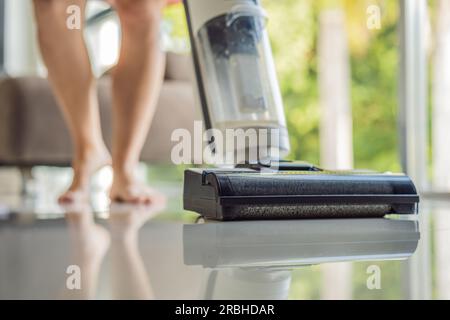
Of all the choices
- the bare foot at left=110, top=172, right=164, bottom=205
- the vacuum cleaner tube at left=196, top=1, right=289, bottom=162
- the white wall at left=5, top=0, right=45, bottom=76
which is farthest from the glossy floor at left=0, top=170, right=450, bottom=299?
the white wall at left=5, top=0, right=45, bottom=76

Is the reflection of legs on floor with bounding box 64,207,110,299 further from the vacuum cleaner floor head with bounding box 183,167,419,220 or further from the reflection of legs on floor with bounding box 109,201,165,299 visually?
the vacuum cleaner floor head with bounding box 183,167,419,220

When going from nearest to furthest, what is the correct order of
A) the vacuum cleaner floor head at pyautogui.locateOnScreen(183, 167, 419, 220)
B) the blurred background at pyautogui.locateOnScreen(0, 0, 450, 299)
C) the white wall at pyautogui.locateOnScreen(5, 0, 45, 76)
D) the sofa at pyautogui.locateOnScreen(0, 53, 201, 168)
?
the vacuum cleaner floor head at pyautogui.locateOnScreen(183, 167, 419, 220)
the blurred background at pyautogui.locateOnScreen(0, 0, 450, 299)
the sofa at pyautogui.locateOnScreen(0, 53, 201, 168)
the white wall at pyautogui.locateOnScreen(5, 0, 45, 76)

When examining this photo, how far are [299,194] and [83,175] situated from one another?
89 cm

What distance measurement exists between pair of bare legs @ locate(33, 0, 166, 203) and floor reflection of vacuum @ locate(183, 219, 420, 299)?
2.47 ft

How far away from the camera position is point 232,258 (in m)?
0.78

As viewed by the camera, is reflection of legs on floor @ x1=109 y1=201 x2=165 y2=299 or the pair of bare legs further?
the pair of bare legs

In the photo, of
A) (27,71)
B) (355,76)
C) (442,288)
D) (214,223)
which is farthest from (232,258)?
(355,76)

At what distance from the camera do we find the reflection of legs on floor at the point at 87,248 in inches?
22.7

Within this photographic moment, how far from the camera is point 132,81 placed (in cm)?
192

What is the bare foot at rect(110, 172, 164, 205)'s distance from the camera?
1846mm

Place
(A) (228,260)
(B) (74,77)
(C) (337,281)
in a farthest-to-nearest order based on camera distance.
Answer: (B) (74,77) < (A) (228,260) < (C) (337,281)

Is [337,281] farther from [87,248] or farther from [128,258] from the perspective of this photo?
[87,248]

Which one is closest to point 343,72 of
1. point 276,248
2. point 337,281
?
point 276,248
